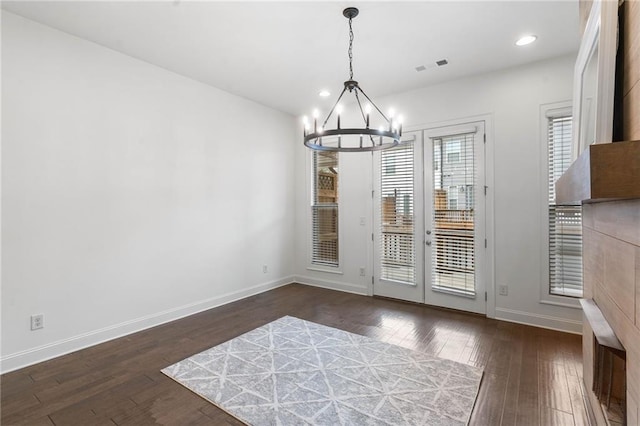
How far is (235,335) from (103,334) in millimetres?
1350

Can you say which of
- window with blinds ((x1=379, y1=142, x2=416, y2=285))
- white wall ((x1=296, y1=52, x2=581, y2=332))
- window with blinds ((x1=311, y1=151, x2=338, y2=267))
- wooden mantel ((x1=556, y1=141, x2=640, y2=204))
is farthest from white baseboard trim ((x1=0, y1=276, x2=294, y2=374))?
wooden mantel ((x1=556, y1=141, x2=640, y2=204))

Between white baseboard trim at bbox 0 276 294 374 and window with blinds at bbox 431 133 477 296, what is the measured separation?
116 inches

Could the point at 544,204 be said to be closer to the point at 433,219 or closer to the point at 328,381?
the point at 433,219

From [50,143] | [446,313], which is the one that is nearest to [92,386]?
[50,143]

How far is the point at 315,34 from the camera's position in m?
3.13

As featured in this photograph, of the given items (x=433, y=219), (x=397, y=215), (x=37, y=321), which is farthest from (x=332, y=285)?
(x=37, y=321)

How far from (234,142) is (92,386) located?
3.38 m

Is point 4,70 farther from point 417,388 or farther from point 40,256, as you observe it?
point 417,388

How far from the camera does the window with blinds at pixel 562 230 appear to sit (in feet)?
11.4

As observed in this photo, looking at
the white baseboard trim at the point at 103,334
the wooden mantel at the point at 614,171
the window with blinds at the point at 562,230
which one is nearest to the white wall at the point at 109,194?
the white baseboard trim at the point at 103,334

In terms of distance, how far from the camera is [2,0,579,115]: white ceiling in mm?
2736

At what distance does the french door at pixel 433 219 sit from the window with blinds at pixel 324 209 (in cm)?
82

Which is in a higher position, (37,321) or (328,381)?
(37,321)

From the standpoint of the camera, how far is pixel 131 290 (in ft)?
11.7
